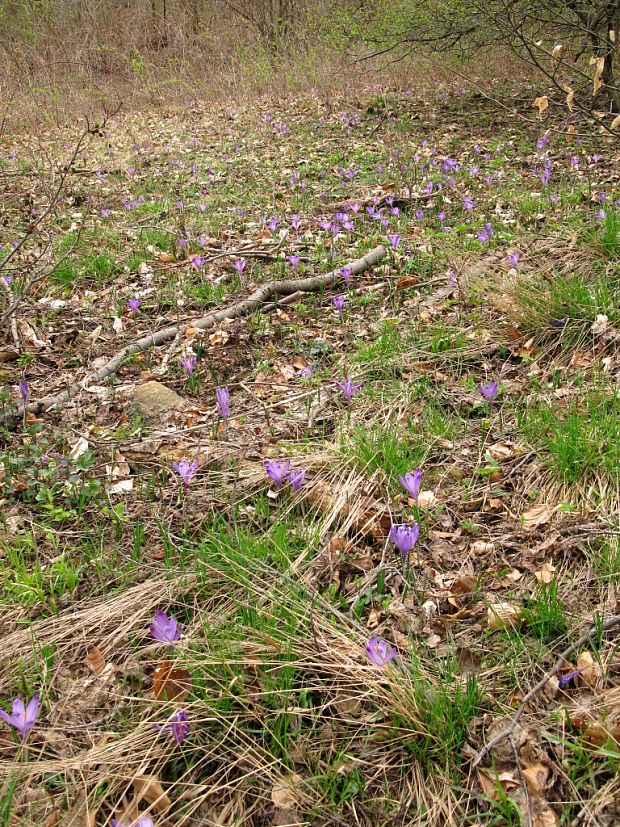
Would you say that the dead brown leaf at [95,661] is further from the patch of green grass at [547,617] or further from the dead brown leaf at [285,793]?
the patch of green grass at [547,617]

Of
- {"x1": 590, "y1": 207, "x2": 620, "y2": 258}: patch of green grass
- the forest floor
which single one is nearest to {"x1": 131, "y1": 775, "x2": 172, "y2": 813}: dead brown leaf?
the forest floor

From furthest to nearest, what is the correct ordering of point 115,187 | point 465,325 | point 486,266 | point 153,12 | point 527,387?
point 153,12
point 115,187
point 486,266
point 465,325
point 527,387

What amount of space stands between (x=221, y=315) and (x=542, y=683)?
3.05 m

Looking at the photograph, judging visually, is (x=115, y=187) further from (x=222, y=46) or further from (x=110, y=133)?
(x=222, y=46)

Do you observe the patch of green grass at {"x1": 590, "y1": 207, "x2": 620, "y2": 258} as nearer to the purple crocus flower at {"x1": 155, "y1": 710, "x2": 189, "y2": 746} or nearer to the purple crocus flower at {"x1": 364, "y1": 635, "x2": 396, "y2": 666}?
the purple crocus flower at {"x1": 364, "y1": 635, "x2": 396, "y2": 666}

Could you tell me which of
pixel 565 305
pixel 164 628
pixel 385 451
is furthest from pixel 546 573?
pixel 565 305

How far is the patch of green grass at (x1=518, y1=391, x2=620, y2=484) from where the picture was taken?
235 centimetres

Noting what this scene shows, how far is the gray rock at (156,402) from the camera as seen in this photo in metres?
3.22

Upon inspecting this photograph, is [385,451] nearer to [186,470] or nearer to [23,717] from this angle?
[186,470]

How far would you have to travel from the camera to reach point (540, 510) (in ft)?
7.69

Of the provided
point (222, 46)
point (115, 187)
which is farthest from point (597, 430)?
point (222, 46)

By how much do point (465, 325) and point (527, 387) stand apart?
769 millimetres

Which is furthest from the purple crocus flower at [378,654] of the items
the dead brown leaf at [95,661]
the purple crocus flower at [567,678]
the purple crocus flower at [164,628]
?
the dead brown leaf at [95,661]

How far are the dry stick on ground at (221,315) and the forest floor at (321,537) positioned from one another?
0.13 feet
